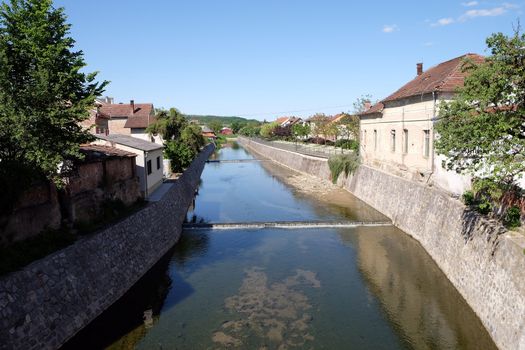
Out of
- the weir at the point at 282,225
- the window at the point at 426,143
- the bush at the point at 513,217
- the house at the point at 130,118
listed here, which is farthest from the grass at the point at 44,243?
the house at the point at 130,118

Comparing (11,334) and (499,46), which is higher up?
(499,46)

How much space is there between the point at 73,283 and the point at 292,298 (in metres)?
7.69

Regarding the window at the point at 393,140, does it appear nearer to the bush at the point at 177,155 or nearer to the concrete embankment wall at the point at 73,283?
the concrete embankment wall at the point at 73,283

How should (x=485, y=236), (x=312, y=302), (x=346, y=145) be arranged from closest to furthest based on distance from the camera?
(x=485, y=236)
(x=312, y=302)
(x=346, y=145)

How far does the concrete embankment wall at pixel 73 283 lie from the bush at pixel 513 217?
45.1 ft

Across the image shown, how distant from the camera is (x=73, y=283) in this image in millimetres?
12891

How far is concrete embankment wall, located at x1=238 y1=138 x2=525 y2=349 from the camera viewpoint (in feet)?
37.0

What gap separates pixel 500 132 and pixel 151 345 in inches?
480

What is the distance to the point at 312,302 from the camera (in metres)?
15.3

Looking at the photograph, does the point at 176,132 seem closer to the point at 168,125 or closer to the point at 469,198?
the point at 168,125

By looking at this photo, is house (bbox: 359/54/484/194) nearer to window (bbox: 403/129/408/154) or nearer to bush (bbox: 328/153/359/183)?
window (bbox: 403/129/408/154)

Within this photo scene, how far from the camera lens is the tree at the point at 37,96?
1293cm

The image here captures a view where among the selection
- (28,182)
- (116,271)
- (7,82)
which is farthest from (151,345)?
(7,82)

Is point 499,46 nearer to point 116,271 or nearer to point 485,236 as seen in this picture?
point 485,236
